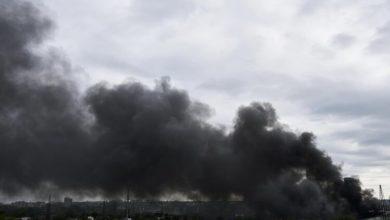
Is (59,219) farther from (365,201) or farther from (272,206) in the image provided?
(365,201)

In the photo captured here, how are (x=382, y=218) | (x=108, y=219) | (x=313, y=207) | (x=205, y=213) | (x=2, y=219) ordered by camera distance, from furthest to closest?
(x=205, y=213), (x=108, y=219), (x=382, y=218), (x=313, y=207), (x=2, y=219)

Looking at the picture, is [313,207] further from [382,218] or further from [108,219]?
[108,219]

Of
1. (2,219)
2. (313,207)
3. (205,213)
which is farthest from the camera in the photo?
(205,213)

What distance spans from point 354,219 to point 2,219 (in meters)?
71.7

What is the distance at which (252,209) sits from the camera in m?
111

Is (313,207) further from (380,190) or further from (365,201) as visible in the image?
(380,190)

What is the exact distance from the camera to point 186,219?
418 feet

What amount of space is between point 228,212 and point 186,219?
38.4 ft

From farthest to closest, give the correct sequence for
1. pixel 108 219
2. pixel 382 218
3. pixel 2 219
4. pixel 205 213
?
pixel 205 213
pixel 108 219
pixel 382 218
pixel 2 219

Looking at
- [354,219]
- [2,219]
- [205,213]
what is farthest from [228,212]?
[2,219]

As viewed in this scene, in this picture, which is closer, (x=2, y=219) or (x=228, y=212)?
(x=2, y=219)

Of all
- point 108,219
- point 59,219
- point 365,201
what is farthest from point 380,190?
point 59,219

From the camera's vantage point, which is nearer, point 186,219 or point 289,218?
point 289,218

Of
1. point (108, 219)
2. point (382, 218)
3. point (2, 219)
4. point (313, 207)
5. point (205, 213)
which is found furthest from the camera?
point (205, 213)
